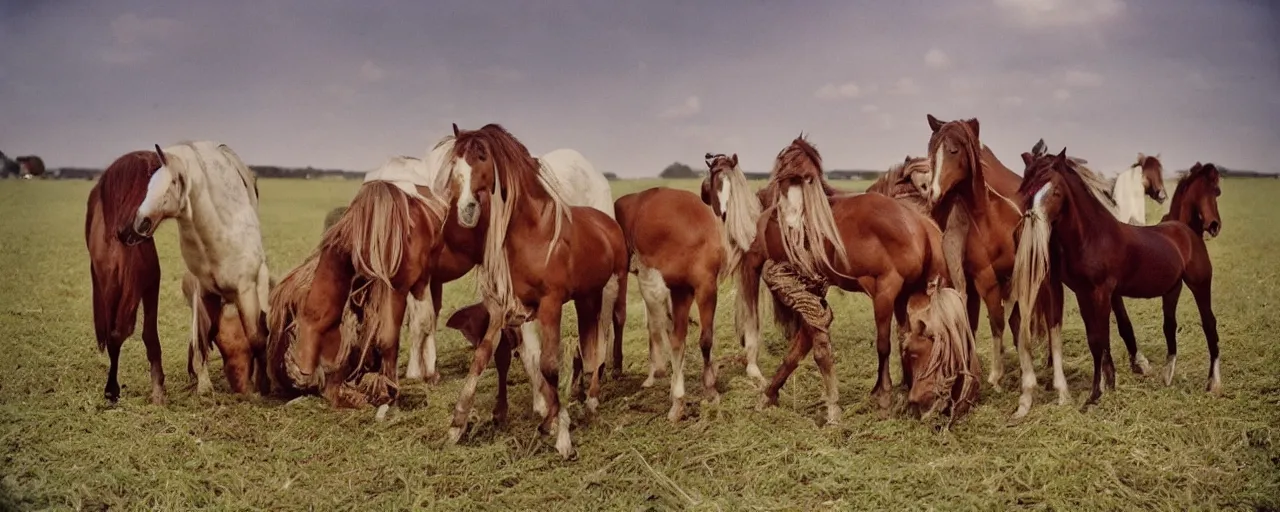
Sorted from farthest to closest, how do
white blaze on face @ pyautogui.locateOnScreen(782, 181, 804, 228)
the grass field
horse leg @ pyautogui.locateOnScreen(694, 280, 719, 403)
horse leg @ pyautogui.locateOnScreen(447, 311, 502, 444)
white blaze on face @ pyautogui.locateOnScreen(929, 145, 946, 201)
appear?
horse leg @ pyautogui.locateOnScreen(694, 280, 719, 403)
white blaze on face @ pyautogui.locateOnScreen(782, 181, 804, 228)
white blaze on face @ pyautogui.locateOnScreen(929, 145, 946, 201)
horse leg @ pyautogui.locateOnScreen(447, 311, 502, 444)
the grass field

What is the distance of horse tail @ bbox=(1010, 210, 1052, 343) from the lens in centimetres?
534

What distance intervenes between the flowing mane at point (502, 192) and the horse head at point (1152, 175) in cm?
470

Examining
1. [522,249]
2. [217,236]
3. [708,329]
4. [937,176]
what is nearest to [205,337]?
[217,236]

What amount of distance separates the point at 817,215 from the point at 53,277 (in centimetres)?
691

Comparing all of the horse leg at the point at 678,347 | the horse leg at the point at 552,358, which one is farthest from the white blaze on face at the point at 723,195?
the horse leg at the point at 552,358

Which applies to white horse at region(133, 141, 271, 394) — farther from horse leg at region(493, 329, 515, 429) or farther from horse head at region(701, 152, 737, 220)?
horse head at region(701, 152, 737, 220)

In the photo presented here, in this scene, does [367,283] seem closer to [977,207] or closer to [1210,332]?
[977,207]

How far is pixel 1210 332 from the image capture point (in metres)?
5.56

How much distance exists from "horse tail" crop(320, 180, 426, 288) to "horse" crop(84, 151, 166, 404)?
1380mm

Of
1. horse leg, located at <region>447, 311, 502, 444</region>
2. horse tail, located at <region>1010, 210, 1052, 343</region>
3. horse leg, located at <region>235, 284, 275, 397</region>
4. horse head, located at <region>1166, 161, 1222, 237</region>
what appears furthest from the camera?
horse leg, located at <region>235, 284, 275, 397</region>

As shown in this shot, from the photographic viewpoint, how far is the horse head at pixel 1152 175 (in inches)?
262

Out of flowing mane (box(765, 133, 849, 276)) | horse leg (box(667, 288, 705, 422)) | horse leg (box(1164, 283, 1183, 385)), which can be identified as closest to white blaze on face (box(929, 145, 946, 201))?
flowing mane (box(765, 133, 849, 276))

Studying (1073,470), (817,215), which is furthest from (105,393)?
(1073,470)

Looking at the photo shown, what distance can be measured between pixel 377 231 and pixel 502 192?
1.08 m
